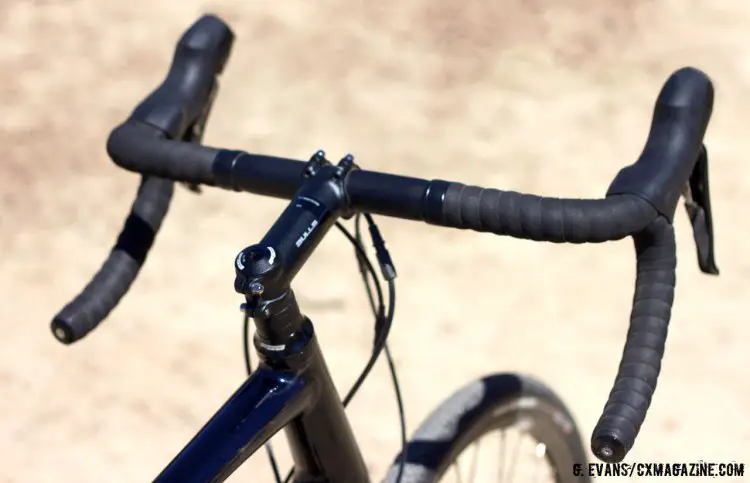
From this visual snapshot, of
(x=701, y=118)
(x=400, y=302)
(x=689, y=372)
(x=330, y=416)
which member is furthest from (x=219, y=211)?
(x=701, y=118)

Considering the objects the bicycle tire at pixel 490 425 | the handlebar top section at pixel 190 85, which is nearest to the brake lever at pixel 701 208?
the bicycle tire at pixel 490 425

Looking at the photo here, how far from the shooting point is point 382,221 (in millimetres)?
4031

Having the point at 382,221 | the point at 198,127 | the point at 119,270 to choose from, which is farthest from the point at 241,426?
the point at 382,221

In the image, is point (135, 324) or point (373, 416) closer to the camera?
point (373, 416)

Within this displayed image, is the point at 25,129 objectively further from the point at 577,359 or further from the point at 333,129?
the point at 577,359

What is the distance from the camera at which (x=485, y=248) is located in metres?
3.89

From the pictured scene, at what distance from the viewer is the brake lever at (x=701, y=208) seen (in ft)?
5.44

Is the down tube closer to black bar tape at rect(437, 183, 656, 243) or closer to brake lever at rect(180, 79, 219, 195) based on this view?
black bar tape at rect(437, 183, 656, 243)

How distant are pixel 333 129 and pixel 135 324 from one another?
4.68ft

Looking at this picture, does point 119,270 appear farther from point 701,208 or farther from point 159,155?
point 701,208

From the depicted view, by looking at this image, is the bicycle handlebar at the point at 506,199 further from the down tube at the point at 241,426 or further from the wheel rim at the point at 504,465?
the wheel rim at the point at 504,465

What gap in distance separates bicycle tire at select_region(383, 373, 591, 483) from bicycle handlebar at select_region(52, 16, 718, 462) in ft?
2.10

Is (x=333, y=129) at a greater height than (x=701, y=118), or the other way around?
(x=333, y=129)

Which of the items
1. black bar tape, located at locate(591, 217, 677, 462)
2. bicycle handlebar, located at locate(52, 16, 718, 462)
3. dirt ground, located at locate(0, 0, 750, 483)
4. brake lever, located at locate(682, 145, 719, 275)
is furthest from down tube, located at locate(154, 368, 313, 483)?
dirt ground, located at locate(0, 0, 750, 483)
